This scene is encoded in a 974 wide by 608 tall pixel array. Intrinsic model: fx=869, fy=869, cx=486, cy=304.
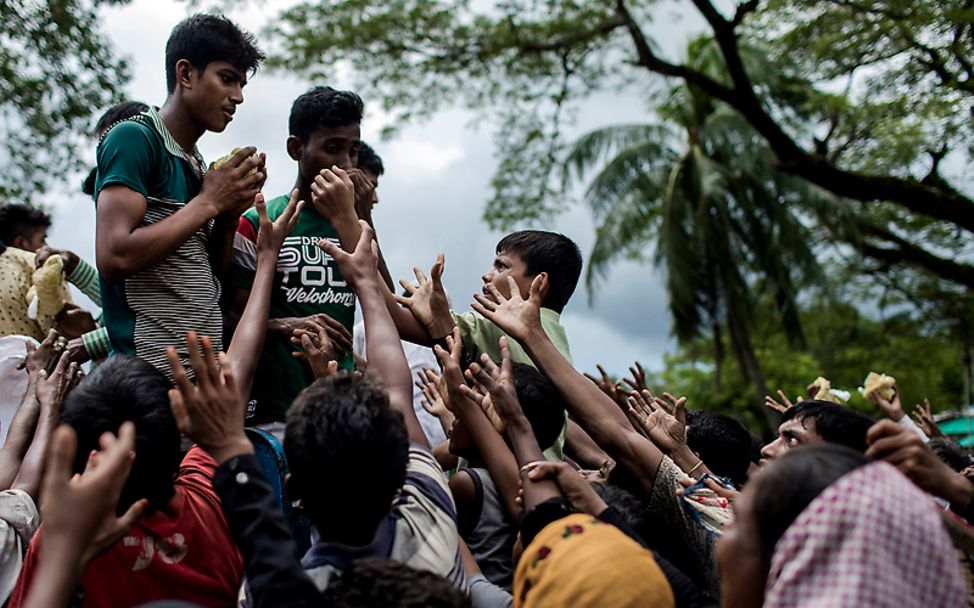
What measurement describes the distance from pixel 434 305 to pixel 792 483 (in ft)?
5.51

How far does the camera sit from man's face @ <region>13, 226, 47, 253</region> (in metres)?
4.58

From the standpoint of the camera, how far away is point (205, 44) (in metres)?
2.98

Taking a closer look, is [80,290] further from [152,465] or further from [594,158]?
[594,158]

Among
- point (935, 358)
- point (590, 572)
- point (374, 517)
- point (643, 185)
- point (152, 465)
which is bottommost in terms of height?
point (590, 572)

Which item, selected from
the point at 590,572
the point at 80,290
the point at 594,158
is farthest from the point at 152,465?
the point at 594,158

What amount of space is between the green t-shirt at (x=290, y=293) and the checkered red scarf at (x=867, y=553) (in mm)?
1970

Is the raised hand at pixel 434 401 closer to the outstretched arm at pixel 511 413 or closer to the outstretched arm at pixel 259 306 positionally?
the outstretched arm at pixel 511 413

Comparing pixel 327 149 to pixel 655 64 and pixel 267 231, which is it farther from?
pixel 655 64

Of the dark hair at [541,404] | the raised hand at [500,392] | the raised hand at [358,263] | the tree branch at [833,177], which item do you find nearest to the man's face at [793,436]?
the dark hair at [541,404]

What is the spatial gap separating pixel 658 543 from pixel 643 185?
17.4 metres

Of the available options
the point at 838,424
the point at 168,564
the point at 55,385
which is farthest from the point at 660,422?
the point at 55,385

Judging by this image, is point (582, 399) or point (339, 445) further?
point (582, 399)

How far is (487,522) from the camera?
2814mm

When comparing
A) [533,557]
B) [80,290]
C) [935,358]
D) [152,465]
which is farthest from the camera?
[935,358]
